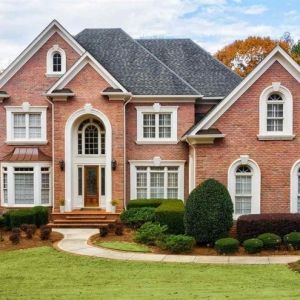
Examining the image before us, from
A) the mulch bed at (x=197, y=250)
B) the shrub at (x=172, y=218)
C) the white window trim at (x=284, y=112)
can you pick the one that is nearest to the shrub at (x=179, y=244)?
the mulch bed at (x=197, y=250)

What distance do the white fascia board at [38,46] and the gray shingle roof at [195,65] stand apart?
593cm

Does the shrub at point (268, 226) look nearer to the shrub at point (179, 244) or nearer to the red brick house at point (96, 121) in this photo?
the shrub at point (179, 244)

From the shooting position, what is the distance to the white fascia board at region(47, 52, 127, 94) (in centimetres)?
2569

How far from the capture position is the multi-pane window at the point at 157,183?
27281 mm

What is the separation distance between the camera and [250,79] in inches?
840

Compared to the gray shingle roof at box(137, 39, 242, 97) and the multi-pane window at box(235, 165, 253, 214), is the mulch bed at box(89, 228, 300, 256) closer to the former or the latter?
the multi-pane window at box(235, 165, 253, 214)

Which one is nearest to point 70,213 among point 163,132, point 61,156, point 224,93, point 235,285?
point 61,156

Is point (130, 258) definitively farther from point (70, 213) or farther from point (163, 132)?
point (163, 132)

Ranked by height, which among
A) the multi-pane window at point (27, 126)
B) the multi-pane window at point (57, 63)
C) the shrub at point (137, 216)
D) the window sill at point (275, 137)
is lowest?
the shrub at point (137, 216)

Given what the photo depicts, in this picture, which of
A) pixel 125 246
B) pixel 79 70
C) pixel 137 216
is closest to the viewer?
pixel 125 246

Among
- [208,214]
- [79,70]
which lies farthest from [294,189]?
[79,70]

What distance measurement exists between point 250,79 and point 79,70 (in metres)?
9.25

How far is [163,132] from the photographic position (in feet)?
90.5

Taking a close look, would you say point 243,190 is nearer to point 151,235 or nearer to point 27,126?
point 151,235
